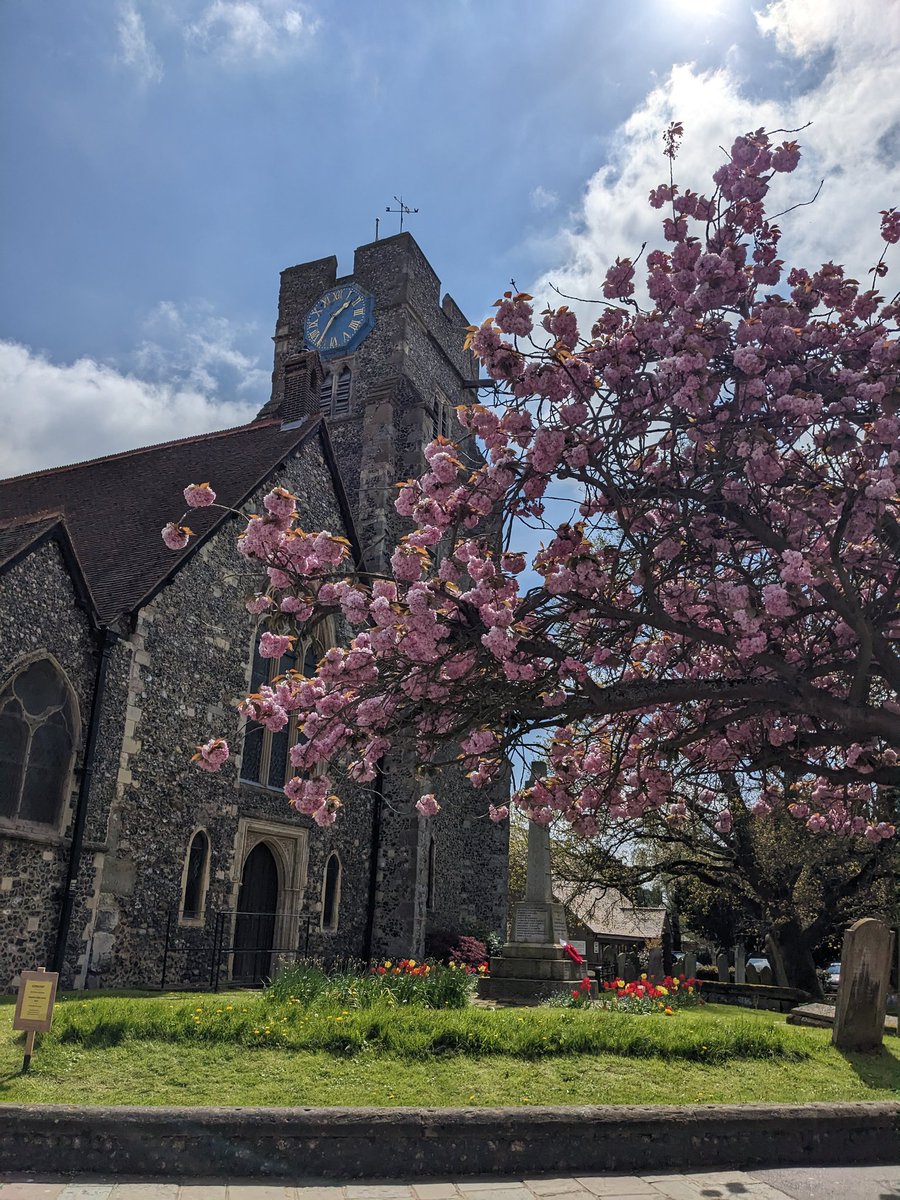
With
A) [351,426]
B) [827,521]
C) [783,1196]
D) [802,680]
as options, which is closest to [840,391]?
→ [827,521]

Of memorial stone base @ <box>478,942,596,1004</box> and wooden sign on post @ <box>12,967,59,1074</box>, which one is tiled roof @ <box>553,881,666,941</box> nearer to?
memorial stone base @ <box>478,942,596,1004</box>

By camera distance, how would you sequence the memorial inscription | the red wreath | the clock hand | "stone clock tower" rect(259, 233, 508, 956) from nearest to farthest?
the red wreath
the memorial inscription
"stone clock tower" rect(259, 233, 508, 956)
the clock hand

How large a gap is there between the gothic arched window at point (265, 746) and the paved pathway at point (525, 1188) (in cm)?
1199

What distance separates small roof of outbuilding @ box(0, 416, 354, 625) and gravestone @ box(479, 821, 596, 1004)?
7785 millimetres

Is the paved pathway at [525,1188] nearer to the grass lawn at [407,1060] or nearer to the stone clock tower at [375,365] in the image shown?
the grass lawn at [407,1060]

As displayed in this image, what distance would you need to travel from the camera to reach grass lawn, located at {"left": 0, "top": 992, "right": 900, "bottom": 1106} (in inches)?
245

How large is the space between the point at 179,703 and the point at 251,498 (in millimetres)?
4244

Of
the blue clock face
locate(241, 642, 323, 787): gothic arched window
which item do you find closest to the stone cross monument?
locate(241, 642, 323, 787): gothic arched window

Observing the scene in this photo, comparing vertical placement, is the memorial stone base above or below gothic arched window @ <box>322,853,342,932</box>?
below

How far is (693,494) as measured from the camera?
22.5 ft

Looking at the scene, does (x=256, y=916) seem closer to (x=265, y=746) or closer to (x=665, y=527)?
(x=265, y=746)

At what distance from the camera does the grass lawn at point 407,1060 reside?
20.4 ft

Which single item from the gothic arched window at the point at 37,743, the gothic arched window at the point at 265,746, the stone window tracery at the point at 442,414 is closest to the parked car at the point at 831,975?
the stone window tracery at the point at 442,414

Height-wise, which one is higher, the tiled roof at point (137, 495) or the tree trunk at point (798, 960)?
the tiled roof at point (137, 495)
